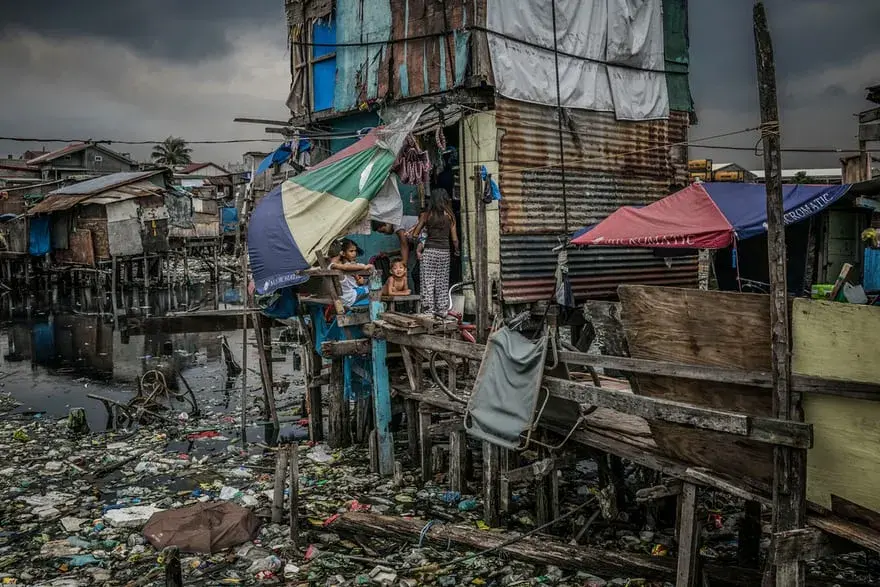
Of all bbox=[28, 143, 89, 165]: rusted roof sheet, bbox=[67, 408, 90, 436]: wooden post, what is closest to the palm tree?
bbox=[28, 143, 89, 165]: rusted roof sheet

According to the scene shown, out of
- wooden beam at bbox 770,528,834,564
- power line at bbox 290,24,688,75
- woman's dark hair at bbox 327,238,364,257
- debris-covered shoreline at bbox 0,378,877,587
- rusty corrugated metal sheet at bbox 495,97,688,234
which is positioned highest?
power line at bbox 290,24,688,75

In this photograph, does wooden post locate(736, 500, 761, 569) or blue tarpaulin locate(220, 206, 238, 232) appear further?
blue tarpaulin locate(220, 206, 238, 232)

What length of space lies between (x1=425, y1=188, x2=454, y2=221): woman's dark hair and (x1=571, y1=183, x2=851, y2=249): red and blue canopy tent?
2.06 metres

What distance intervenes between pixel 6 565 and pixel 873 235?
1139cm

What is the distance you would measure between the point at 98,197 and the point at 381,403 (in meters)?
27.8

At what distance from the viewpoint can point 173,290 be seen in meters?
34.7

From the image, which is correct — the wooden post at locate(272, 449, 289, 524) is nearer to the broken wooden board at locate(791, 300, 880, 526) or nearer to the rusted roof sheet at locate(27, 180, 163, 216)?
the broken wooden board at locate(791, 300, 880, 526)

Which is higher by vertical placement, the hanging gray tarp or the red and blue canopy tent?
the red and blue canopy tent

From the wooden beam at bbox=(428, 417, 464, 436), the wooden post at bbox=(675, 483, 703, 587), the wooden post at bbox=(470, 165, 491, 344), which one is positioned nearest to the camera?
the wooden post at bbox=(675, 483, 703, 587)

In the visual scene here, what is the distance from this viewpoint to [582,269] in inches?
457

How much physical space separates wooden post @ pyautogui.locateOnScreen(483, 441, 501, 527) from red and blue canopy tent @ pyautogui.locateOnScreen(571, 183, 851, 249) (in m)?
3.32

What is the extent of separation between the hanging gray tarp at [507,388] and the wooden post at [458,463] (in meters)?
1.43

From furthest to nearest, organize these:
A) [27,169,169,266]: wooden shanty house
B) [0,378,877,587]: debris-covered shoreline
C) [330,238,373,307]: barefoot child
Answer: [27,169,169,266]: wooden shanty house → [330,238,373,307]: barefoot child → [0,378,877,587]: debris-covered shoreline

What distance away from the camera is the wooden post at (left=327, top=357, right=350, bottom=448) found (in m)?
10.4
